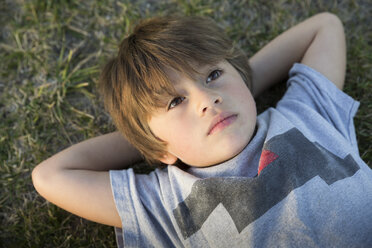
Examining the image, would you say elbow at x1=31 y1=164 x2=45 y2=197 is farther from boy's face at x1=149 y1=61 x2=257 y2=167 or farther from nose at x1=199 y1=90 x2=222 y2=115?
nose at x1=199 y1=90 x2=222 y2=115

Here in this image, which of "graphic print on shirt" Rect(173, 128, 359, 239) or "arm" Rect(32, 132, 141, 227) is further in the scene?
"arm" Rect(32, 132, 141, 227)

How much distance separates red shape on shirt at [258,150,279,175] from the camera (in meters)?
1.57

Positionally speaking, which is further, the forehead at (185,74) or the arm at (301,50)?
the arm at (301,50)

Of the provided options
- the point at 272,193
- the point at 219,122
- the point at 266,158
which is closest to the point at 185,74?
the point at 219,122

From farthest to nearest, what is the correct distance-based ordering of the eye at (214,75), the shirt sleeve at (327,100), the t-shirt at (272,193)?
the shirt sleeve at (327,100)
the eye at (214,75)
the t-shirt at (272,193)

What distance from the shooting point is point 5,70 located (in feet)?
7.55

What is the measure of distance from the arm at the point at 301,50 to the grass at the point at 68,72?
21 cm

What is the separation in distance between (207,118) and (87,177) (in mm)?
726

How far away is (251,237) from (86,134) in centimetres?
124

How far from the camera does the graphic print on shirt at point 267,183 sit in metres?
1.52

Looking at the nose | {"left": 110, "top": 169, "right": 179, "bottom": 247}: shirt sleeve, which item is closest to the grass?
{"left": 110, "top": 169, "right": 179, "bottom": 247}: shirt sleeve

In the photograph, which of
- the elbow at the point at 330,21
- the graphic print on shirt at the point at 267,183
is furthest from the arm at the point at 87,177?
the elbow at the point at 330,21

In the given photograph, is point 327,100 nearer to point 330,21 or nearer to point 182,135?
point 330,21

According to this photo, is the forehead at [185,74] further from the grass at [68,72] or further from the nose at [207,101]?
the grass at [68,72]
